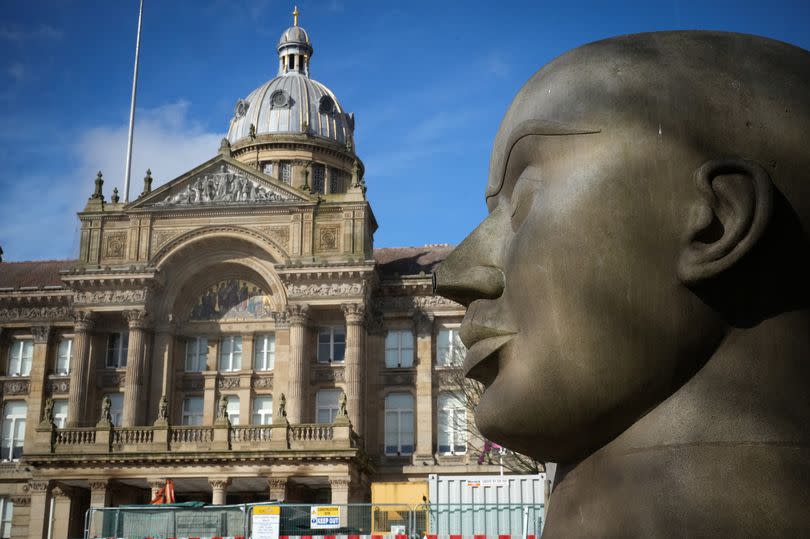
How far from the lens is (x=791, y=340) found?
2732mm

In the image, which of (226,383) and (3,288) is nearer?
(226,383)

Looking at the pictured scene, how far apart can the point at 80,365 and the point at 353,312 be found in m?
11.0

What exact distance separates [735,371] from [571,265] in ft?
1.69

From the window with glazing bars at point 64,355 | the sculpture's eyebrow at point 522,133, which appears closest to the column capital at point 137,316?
the window with glazing bars at point 64,355

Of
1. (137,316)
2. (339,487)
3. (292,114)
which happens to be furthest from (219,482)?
(292,114)

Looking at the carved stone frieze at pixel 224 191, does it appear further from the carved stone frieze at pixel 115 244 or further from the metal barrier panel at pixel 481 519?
the metal barrier panel at pixel 481 519

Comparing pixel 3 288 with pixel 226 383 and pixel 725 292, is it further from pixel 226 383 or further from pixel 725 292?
pixel 725 292

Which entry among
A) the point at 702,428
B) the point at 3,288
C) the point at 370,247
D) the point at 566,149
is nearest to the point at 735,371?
the point at 702,428

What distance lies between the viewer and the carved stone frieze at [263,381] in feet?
134

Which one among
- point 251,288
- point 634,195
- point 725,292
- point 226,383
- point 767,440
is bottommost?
point 767,440

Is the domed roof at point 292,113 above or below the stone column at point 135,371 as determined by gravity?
above

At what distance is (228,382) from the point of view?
41031mm

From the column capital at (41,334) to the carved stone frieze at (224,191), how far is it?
781 cm

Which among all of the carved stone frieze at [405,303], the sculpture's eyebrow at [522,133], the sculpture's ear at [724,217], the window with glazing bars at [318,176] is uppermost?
the window with glazing bars at [318,176]
